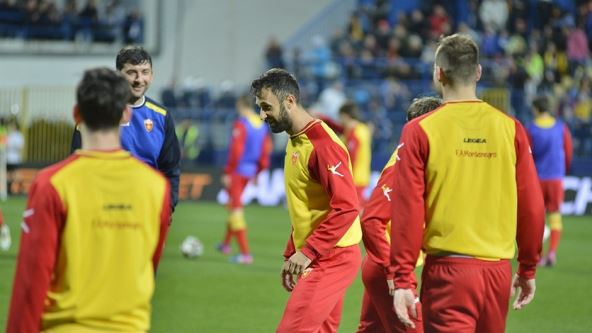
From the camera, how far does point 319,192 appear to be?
730cm

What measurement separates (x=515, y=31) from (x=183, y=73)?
11376mm

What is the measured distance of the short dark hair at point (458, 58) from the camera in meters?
5.85

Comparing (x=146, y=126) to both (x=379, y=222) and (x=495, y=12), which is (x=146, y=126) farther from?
(x=495, y=12)

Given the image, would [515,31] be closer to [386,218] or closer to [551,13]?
[551,13]

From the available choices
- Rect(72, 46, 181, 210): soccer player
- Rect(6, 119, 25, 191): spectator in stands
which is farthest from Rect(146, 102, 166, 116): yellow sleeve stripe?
Rect(6, 119, 25, 191): spectator in stands

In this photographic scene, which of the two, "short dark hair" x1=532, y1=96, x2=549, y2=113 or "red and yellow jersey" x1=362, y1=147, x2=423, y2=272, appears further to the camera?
"short dark hair" x1=532, y1=96, x2=549, y2=113

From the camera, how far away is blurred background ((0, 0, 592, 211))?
29297 millimetres

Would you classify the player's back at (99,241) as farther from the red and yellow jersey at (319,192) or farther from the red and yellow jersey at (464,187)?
the red and yellow jersey at (319,192)

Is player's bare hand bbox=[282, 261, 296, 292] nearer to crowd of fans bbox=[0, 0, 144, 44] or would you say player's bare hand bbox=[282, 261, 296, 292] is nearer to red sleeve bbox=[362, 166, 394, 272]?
red sleeve bbox=[362, 166, 394, 272]

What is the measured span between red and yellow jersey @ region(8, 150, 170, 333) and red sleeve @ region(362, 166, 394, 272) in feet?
7.75

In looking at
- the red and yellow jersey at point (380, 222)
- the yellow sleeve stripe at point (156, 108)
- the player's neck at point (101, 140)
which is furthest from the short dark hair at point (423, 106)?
the player's neck at point (101, 140)

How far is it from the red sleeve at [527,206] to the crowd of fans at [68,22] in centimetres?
3211

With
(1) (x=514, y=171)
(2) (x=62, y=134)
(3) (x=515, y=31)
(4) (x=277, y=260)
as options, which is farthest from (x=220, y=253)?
(3) (x=515, y=31)

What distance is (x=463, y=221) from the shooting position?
19.1ft
